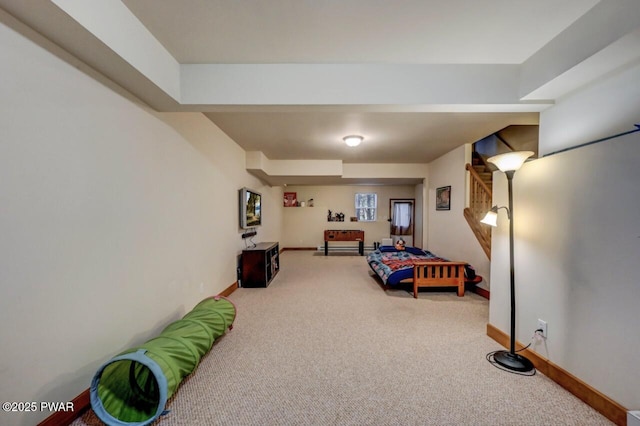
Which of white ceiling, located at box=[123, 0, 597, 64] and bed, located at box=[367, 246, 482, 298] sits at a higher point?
white ceiling, located at box=[123, 0, 597, 64]

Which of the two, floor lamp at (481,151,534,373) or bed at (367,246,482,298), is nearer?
floor lamp at (481,151,534,373)

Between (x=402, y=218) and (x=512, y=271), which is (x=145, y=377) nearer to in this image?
(x=512, y=271)

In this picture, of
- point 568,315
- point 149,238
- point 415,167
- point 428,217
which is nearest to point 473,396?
point 568,315

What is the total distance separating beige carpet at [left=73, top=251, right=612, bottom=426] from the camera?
59.6 inches

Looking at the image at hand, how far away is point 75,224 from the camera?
1.48 metres

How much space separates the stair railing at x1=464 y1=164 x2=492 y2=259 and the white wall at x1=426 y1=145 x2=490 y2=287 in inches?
4.0

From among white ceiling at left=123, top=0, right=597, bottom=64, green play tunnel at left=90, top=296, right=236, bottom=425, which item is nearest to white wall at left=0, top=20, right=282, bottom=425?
green play tunnel at left=90, top=296, right=236, bottom=425

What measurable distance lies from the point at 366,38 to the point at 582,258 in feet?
6.90

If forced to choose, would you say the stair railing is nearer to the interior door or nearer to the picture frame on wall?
the interior door

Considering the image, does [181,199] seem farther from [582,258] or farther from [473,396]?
[582,258]

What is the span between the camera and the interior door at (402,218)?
8164 millimetres

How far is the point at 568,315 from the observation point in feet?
5.65

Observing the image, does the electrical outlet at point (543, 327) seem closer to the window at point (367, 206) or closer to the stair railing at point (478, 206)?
the stair railing at point (478, 206)

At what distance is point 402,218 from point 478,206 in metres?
4.04
